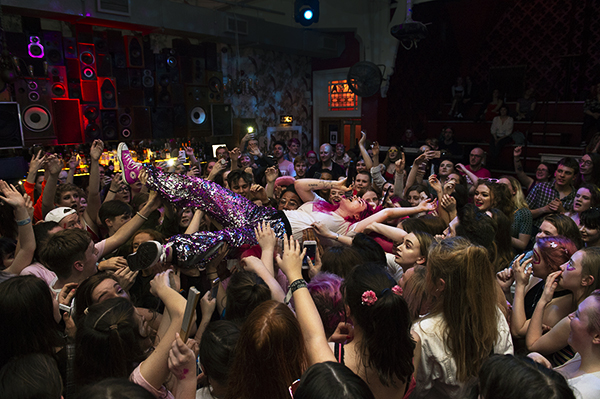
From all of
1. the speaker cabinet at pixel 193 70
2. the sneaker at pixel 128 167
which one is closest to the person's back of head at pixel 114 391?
the sneaker at pixel 128 167

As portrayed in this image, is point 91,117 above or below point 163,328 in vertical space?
above

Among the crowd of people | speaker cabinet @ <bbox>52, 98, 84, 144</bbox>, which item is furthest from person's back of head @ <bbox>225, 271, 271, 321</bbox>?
speaker cabinet @ <bbox>52, 98, 84, 144</bbox>

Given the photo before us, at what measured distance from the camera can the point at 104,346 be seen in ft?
4.03

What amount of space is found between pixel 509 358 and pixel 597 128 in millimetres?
7461

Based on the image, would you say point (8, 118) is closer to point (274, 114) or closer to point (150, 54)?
point (150, 54)

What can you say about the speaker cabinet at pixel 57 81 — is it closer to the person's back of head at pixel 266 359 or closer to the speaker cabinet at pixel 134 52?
the speaker cabinet at pixel 134 52

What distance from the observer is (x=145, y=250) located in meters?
1.65

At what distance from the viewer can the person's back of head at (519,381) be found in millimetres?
908

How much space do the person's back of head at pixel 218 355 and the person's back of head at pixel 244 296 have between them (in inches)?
10.2

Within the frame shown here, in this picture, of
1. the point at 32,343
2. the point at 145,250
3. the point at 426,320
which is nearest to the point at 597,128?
the point at 426,320

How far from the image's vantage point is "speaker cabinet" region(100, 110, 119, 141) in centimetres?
691

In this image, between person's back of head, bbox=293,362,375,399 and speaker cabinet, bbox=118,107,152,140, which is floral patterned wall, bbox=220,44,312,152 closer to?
speaker cabinet, bbox=118,107,152,140

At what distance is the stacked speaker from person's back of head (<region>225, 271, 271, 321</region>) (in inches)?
228

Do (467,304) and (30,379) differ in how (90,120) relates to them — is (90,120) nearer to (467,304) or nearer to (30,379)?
(30,379)
